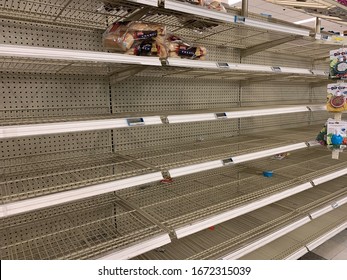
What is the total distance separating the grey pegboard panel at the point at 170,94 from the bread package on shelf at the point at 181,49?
46 centimetres

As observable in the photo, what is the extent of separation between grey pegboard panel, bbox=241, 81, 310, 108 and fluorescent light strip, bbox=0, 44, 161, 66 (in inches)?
61.5

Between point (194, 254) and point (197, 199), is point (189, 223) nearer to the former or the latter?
point (194, 254)

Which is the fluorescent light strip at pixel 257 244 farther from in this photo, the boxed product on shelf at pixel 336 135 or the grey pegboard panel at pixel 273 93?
the grey pegboard panel at pixel 273 93

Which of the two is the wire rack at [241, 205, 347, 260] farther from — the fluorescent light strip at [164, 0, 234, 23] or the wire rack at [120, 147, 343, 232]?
the fluorescent light strip at [164, 0, 234, 23]

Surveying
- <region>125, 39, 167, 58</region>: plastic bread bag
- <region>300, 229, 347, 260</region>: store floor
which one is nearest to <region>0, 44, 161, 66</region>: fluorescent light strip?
<region>125, 39, 167, 58</region>: plastic bread bag

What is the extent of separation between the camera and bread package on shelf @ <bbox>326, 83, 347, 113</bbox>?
2.00 meters

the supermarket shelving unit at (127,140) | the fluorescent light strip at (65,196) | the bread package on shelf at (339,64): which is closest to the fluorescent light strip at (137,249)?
the supermarket shelving unit at (127,140)

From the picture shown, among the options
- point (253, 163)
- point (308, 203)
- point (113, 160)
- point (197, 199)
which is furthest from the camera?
point (253, 163)

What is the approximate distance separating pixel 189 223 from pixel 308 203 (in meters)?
1.48

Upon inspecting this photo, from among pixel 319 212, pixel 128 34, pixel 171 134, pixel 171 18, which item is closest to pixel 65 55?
pixel 128 34

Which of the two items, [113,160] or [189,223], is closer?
[189,223]

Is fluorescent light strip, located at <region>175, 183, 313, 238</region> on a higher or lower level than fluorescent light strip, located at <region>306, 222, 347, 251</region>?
higher

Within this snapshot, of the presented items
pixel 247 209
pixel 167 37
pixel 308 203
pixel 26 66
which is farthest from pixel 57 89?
pixel 308 203

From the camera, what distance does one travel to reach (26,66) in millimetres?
1355
